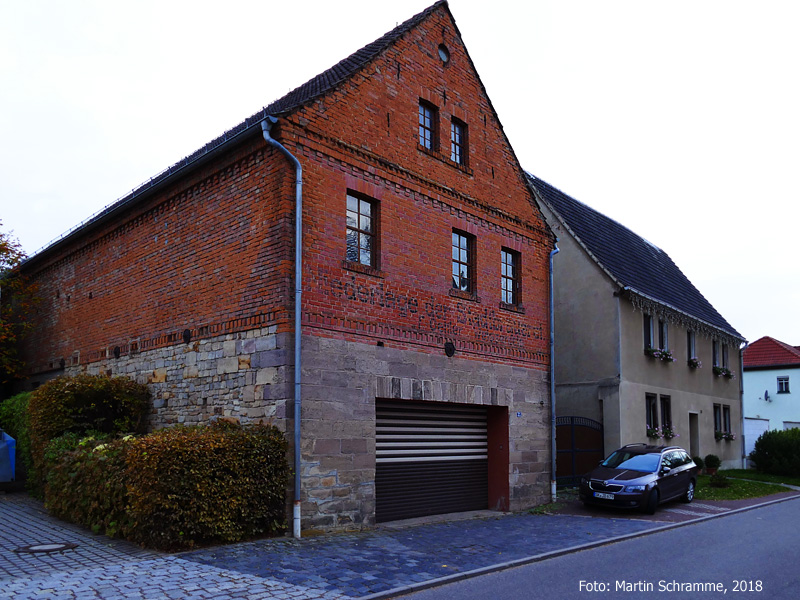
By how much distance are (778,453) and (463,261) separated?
2202 cm

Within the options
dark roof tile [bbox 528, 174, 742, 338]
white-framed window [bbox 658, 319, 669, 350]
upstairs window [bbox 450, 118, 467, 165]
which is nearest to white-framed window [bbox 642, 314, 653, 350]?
dark roof tile [bbox 528, 174, 742, 338]

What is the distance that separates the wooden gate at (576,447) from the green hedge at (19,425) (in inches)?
533

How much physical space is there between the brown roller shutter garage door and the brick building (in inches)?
1.7

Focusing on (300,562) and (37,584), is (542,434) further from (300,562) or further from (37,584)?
(37,584)

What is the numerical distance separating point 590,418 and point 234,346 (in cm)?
1328

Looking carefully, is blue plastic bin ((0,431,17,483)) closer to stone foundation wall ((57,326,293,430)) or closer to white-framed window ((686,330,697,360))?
stone foundation wall ((57,326,293,430))

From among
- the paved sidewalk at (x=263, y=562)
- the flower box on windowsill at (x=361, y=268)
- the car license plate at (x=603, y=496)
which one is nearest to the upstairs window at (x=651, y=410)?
the car license plate at (x=603, y=496)

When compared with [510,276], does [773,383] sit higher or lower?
lower

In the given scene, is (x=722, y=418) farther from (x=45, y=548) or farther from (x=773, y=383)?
(x=45, y=548)

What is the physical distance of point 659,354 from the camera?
23312mm

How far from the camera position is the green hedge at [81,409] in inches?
538

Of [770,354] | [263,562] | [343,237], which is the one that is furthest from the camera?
[770,354]

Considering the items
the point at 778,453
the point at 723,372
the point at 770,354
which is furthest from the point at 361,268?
the point at 770,354

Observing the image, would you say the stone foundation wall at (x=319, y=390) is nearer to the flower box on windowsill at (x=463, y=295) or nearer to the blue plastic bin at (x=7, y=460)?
the flower box on windowsill at (x=463, y=295)
